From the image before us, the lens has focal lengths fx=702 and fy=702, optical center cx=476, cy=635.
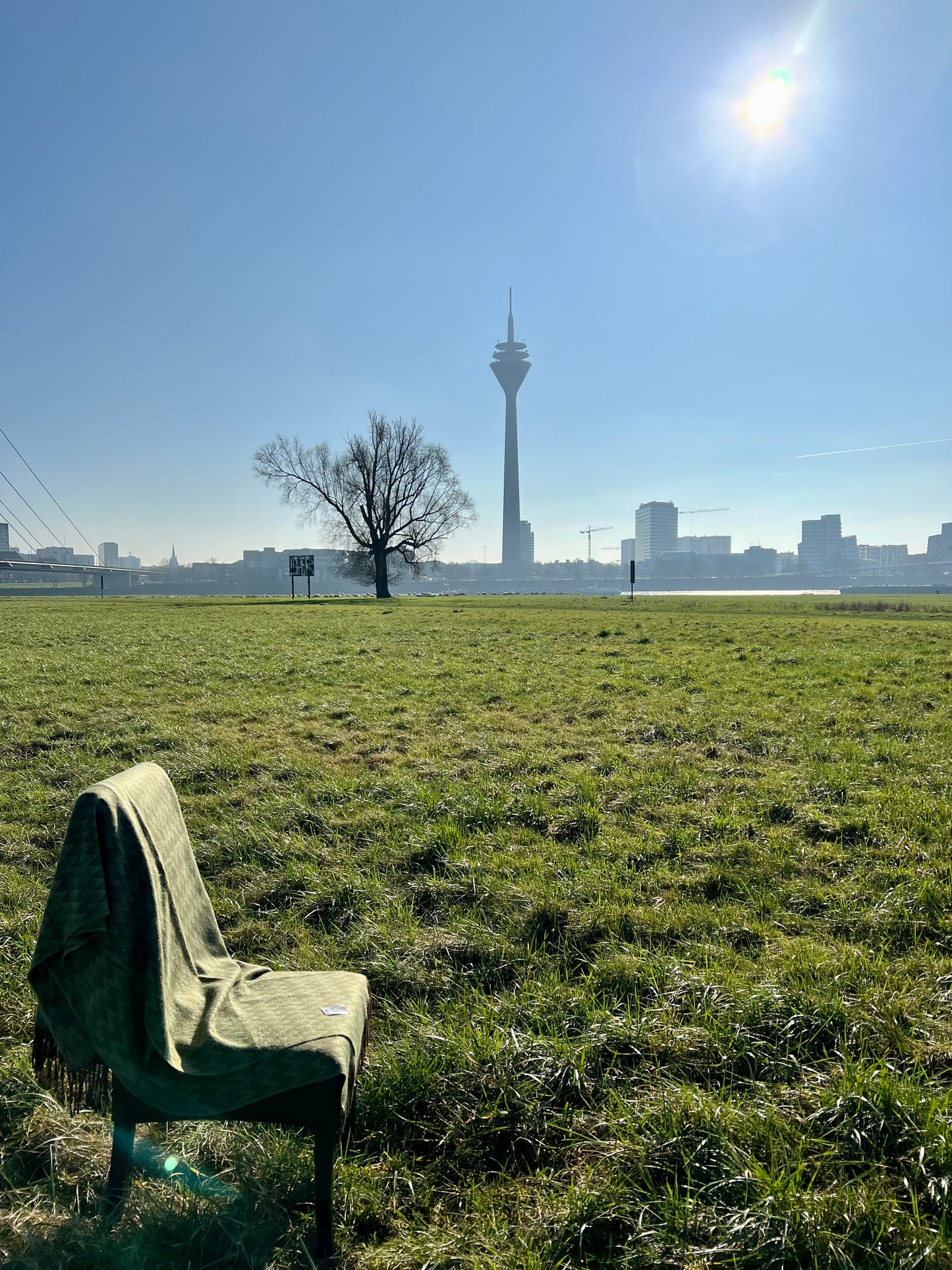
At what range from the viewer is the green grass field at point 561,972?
227 centimetres

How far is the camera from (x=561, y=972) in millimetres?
3768

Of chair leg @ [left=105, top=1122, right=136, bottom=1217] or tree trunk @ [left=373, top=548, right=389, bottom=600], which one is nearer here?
chair leg @ [left=105, top=1122, right=136, bottom=1217]

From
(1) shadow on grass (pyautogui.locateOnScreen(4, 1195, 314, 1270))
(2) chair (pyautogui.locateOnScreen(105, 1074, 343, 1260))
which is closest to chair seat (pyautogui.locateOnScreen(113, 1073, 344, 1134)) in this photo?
(2) chair (pyautogui.locateOnScreen(105, 1074, 343, 1260))

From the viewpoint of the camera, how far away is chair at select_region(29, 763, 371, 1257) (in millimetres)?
2117

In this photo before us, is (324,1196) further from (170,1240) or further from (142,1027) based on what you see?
(142,1027)

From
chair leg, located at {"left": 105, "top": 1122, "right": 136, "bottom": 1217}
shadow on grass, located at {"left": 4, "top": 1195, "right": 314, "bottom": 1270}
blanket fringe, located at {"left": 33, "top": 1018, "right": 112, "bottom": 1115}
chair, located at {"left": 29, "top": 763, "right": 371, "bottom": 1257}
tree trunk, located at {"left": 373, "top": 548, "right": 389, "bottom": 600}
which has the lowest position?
Result: shadow on grass, located at {"left": 4, "top": 1195, "right": 314, "bottom": 1270}

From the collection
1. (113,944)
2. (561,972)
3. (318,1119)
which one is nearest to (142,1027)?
(113,944)

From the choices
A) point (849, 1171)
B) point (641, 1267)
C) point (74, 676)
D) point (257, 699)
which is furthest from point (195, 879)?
point (74, 676)

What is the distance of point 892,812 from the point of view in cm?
584

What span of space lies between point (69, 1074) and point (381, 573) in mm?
56485

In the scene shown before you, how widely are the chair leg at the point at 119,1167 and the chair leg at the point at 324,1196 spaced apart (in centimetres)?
66

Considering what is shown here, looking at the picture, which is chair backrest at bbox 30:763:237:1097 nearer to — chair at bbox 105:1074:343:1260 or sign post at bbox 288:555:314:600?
chair at bbox 105:1074:343:1260

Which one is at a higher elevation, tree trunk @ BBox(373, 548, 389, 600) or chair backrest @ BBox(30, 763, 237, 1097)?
tree trunk @ BBox(373, 548, 389, 600)

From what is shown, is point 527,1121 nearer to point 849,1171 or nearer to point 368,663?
point 849,1171
